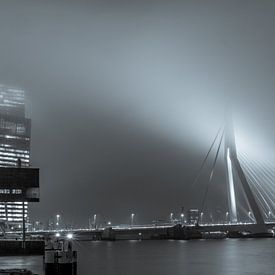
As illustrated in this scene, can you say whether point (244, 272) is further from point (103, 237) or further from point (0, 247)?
point (103, 237)

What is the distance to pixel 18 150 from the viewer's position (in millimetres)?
138000

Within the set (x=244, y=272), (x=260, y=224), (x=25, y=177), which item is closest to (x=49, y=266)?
(x=244, y=272)

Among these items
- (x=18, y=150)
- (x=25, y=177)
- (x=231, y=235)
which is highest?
(x=18, y=150)

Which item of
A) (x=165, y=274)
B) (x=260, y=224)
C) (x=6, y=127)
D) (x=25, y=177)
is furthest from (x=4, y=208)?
(x=165, y=274)

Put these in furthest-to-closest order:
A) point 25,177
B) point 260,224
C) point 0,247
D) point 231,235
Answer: point 231,235
point 260,224
point 0,247
point 25,177

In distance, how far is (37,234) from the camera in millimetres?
127250

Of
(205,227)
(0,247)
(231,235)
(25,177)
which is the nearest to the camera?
(25,177)

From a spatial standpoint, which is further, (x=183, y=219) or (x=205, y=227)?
(x=183, y=219)

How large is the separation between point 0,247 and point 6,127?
79.9 m

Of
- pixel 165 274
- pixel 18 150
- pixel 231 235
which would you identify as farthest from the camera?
pixel 231 235

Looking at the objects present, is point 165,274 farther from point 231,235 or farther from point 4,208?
point 231,235

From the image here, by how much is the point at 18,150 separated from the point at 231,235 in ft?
216

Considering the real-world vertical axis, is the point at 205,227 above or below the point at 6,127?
below

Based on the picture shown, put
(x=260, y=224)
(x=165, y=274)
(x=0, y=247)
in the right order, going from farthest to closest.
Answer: (x=260, y=224) → (x=0, y=247) → (x=165, y=274)
